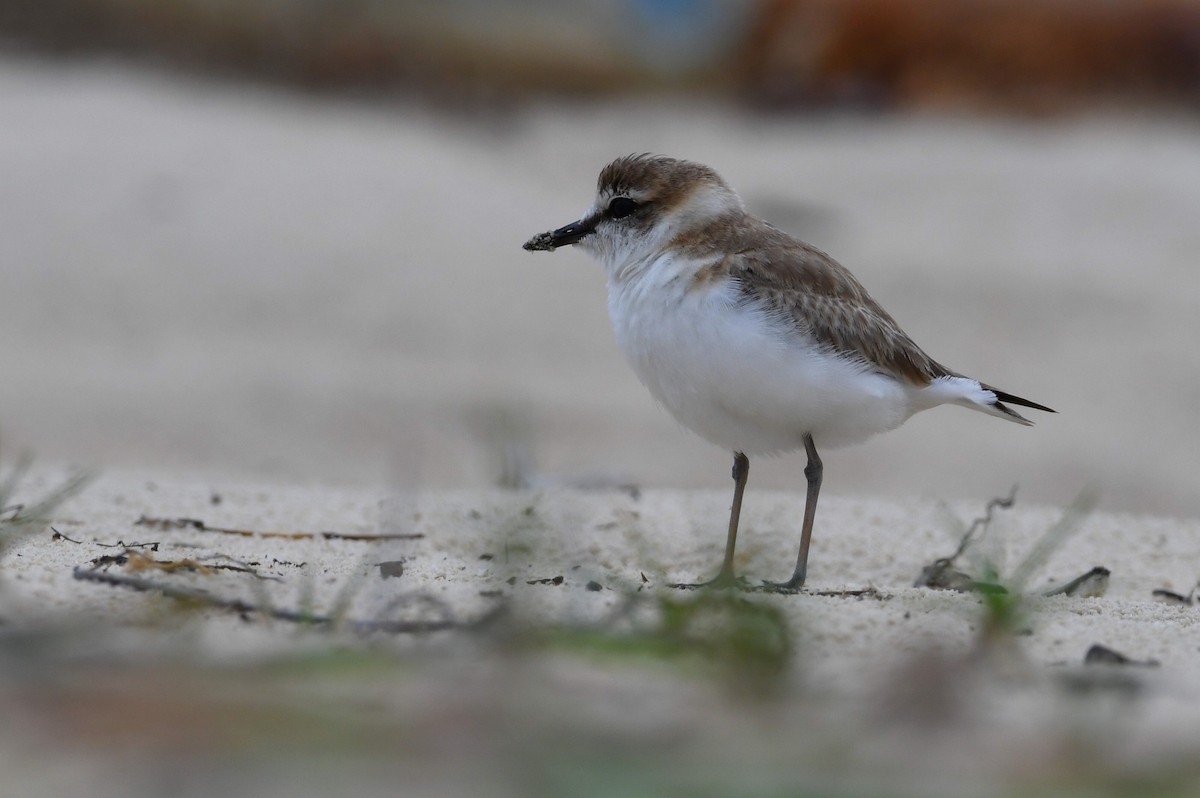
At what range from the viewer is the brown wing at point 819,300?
12.1 feet

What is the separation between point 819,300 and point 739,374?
385 mm

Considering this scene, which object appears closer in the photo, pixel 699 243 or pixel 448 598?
pixel 448 598

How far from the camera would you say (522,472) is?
5.19m

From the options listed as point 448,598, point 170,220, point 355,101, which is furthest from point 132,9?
point 448,598

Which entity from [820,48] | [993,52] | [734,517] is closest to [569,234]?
[734,517]

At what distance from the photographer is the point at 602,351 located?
10000 millimetres

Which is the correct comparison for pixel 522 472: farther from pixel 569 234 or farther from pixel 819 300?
pixel 819 300

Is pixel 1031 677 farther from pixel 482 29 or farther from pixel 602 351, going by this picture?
pixel 482 29

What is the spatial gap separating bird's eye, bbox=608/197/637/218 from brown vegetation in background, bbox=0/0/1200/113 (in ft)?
35.4

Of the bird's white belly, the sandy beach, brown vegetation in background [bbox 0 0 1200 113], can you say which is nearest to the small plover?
the bird's white belly

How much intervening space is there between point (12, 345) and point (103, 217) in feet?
6.30

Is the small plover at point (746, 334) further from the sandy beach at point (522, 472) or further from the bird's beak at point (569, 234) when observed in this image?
the sandy beach at point (522, 472)

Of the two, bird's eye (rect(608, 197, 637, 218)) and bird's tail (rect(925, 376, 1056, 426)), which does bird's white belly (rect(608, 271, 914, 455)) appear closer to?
bird's tail (rect(925, 376, 1056, 426))

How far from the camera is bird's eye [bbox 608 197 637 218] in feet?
13.6
